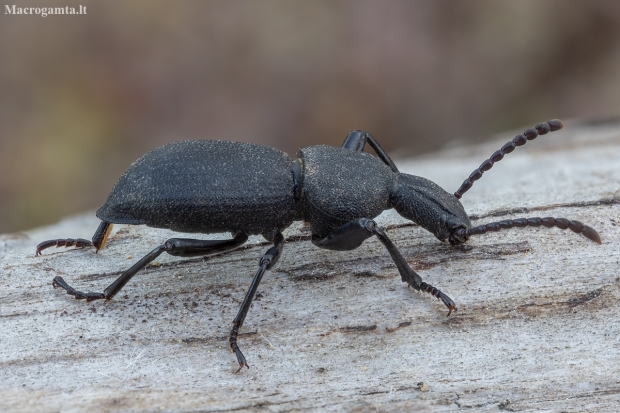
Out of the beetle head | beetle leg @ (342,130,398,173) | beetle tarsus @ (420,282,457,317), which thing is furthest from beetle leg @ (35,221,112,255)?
beetle tarsus @ (420,282,457,317)

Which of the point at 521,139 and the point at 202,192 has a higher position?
the point at 521,139

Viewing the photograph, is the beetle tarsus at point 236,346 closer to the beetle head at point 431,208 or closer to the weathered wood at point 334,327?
the weathered wood at point 334,327

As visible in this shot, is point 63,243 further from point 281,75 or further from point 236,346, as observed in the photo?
point 281,75

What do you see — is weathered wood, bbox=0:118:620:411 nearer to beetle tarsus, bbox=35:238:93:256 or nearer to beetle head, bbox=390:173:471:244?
beetle tarsus, bbox=35:238:93:256

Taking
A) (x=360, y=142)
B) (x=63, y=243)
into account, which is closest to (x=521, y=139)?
(x=360, y=142)

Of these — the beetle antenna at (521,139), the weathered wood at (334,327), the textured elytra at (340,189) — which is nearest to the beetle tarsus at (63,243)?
the weathered wood at (334,327)
